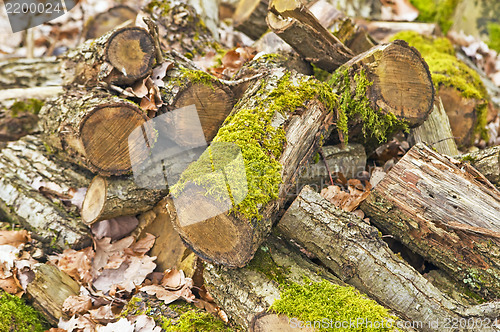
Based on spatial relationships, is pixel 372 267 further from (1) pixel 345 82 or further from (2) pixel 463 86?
(2) pixel 463 86

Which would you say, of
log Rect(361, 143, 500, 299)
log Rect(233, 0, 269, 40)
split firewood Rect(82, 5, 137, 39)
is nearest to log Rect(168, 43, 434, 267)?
log Rect(361, 143, 500, 299)

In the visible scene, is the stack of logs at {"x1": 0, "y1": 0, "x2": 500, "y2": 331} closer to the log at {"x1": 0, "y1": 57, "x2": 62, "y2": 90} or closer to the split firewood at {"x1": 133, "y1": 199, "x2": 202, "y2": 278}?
the split firewood at {"x1": 133, "y1": 199, "x2": 202, "y2": 278}

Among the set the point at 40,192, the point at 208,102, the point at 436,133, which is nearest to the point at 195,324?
the point at 208,102

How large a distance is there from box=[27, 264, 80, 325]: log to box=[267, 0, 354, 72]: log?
2.67m

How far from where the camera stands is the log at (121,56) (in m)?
2.91

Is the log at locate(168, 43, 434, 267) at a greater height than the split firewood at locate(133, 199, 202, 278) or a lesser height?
greater

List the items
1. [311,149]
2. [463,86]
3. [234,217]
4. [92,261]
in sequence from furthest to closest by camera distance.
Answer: [463,86] → [92,261] → [311,149] → [234,217]

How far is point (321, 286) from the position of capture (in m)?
2.17

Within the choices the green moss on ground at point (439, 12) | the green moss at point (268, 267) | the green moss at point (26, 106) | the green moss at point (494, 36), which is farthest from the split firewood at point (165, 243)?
the green moss at point (494, 36)

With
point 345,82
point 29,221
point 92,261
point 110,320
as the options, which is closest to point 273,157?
point 345,82

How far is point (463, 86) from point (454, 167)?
1.63 meters

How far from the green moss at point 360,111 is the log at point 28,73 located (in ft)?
12.2

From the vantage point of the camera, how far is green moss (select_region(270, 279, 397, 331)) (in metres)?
1.96

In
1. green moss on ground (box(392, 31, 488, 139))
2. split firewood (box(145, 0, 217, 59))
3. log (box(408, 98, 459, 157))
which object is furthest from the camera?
split firewood (box(145, 0, 217, 59))
